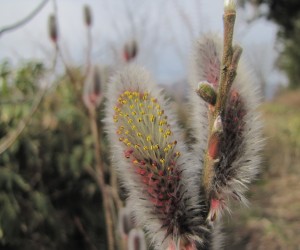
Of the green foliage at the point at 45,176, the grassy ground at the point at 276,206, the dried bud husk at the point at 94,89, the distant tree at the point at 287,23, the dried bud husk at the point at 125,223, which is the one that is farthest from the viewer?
the distant tree at the point at 287,23

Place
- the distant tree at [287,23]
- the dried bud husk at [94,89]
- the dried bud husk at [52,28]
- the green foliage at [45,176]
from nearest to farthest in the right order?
the dried bud husk at [94,89], the dried bud husk at [52,28], the green foliage at [45,176], the distant tree at [287,23]

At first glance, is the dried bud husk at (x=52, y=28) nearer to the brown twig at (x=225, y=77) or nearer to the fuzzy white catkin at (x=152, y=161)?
the fuzzy white catkin at (x=152, y=161)

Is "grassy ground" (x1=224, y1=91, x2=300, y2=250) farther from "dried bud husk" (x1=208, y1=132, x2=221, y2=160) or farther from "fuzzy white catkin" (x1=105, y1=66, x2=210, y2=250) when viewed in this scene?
"dried bud husk" (x1=208, y1=132, x2=221, y2=160)

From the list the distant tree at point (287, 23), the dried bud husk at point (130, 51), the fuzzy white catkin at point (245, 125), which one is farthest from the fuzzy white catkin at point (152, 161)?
the distant tree at point (287, 23)

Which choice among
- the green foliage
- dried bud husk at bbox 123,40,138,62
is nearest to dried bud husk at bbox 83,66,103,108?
dried bud husk at bbox 123,40,138,62

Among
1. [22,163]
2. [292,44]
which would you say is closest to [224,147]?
[22,163]

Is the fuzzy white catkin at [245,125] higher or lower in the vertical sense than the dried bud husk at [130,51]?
lower

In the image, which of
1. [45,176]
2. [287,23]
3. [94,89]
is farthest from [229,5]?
[287,23]
